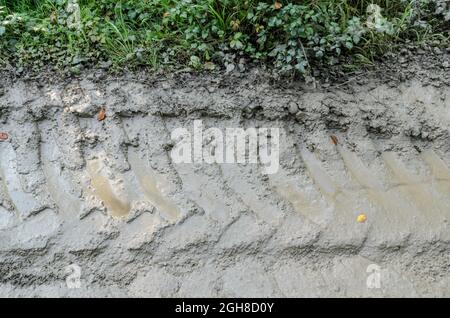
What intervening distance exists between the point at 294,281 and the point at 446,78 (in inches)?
71.0

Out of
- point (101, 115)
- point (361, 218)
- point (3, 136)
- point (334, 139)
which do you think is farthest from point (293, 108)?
point (3, 136)

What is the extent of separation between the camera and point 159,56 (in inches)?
137

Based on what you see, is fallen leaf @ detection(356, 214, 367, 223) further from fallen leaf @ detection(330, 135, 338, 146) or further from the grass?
the grass

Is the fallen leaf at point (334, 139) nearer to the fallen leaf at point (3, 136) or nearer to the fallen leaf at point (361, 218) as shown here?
the fallen leaf at point (361, 218)

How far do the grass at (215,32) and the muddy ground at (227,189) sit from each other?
0.51ft

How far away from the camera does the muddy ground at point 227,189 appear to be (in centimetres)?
270

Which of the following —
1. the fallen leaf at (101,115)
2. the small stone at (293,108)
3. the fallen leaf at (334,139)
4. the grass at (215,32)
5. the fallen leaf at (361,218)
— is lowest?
the fallen leaf at (361,218)

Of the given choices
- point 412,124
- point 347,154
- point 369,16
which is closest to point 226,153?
point 347,154

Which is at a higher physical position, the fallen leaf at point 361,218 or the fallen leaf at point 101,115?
the fallen leaf at point 101,115

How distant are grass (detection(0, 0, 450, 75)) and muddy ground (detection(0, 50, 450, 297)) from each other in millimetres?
154

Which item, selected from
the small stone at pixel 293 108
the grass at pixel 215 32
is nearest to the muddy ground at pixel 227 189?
the small stone at pixel 293 108

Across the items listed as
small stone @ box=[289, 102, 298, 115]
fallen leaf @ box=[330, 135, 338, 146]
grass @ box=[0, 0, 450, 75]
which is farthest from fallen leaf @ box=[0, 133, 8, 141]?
fallen leaf @ box=[330, 135, 338, 146]

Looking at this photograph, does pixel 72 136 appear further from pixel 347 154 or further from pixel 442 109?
pixel 442 109

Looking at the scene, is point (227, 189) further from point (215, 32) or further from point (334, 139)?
point (215, 32)
